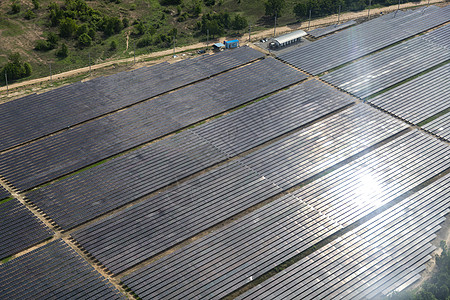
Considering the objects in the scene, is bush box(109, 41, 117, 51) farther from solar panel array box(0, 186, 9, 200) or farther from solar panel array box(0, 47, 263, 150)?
solar panel array box(0, 186, 9, 200)

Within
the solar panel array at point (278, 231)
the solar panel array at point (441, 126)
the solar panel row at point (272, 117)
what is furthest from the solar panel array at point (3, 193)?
the solar panel array at point (441, 126)

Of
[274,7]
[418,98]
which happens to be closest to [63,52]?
[274,7]

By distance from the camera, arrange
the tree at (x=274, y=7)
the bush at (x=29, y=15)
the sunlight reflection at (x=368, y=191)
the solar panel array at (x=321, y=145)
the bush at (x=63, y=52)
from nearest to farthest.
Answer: the sunlight reflection at (x=368, y=191) → the solar panel array at (x=321, y=145) → the bush at (x=63, y=52) → the bush at (x=29, y=15) → the tree at (x=274, y=7)

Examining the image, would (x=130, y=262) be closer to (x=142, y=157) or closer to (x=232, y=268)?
(x=232, y=268)

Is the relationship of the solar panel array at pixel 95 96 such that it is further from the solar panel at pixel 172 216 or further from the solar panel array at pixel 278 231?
the solar panel array at pixel 278 231

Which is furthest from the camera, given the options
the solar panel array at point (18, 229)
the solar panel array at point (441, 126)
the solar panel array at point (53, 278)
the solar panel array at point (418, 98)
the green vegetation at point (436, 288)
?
the solar panel array at point (418, 98)

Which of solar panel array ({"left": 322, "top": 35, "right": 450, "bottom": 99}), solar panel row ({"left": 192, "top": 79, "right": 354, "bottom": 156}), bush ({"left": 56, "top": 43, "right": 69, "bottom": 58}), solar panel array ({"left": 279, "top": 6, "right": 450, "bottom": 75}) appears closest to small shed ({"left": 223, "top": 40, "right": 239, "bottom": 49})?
solar panel array ({"left": 279, "top": 6, "right": 450, "bottom": 75})

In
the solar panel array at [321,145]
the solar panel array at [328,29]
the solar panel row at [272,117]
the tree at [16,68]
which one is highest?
the solar panel array at [328,29]

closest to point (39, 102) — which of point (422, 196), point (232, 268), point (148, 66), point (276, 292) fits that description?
point (148, 66)
